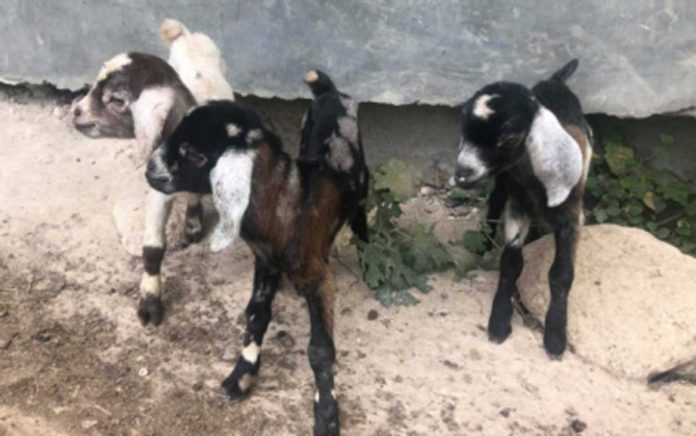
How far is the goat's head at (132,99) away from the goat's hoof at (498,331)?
1.81m

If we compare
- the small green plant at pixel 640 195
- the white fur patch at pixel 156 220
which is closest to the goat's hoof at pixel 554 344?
the small green plant at pixel 640 195

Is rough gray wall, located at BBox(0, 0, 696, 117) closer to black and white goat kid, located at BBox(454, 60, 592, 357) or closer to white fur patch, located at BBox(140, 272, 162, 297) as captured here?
black and white goat kid, located at BBox(454, 60, 592, 357)

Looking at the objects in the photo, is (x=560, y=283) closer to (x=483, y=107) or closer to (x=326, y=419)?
(x=483, y=107)

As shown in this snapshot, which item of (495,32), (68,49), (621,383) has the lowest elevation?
(621,383)

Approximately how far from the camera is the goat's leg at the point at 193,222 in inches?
182

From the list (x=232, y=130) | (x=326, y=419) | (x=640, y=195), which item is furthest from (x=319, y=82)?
(x=640, y=195)

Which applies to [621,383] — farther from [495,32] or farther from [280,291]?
[495,32]

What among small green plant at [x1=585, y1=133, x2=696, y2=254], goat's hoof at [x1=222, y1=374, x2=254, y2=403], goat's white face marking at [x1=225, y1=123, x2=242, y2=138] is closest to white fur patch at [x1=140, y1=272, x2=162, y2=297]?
goat's hoof at [x1=222, y1=374, x2=254, y2=403]

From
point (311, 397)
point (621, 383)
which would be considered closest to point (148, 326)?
point (311, 397)

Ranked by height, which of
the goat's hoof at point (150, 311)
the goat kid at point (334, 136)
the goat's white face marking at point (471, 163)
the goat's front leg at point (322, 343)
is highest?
the goat's white face marking at point (471, 163)

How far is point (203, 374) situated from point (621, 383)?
6.34 feet

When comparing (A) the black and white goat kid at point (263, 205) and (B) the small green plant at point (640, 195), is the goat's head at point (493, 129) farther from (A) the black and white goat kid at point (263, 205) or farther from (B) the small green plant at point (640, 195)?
(B) the small green plant at point (640, 195)

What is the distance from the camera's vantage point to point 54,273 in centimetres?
438

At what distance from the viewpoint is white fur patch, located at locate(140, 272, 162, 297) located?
13.5 feet
